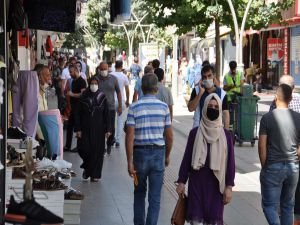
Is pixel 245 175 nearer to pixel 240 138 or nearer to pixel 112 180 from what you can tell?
pixel 112 180

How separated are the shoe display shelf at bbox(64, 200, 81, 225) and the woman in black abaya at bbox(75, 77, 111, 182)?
12.7ft

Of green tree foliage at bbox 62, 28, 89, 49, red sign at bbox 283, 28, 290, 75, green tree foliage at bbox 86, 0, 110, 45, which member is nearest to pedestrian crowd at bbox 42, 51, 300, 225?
red sign at bbox 283, 28, 290, 75

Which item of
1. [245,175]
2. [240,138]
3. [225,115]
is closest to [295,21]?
[240,138]

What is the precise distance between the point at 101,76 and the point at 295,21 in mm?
22671

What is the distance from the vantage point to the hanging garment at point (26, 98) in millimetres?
9781

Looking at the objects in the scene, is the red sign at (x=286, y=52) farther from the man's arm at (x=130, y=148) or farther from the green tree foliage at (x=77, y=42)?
the green tree foliage at (x=77, y=42)

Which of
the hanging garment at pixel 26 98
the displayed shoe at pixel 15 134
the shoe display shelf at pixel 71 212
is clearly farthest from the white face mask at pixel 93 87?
the shoe display shelf at pixel 71 212

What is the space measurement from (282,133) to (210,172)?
1.17 meters

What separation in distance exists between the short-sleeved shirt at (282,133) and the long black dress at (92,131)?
4883 mm

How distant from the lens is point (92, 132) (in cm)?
1224

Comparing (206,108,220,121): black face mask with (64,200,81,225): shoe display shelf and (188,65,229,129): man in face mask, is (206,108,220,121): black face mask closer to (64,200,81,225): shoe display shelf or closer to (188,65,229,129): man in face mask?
(64,200,81,225): shoe display shelf

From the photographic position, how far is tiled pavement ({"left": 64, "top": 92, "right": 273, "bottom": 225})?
9434 millimetres

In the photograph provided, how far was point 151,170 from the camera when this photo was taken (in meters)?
Answer: 7.97

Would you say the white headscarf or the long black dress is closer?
the white headscarf
